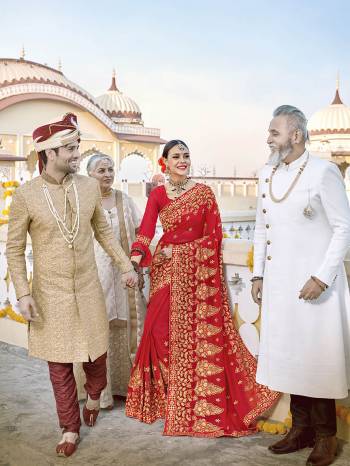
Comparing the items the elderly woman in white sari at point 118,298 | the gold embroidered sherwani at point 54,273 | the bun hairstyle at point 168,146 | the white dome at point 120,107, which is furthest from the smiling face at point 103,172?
the white dome at point 120,107

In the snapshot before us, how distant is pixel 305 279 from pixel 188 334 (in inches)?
35.3

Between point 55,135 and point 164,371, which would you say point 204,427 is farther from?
point 55,135

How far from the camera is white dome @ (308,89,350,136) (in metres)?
34.9

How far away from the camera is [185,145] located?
3613mm

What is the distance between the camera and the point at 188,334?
11.5 ft

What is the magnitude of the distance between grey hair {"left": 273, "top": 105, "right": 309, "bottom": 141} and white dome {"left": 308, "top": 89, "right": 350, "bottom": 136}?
3275 cm

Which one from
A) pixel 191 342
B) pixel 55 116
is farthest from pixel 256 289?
pixel 55 116

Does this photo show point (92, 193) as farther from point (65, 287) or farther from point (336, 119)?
point (336, 119)

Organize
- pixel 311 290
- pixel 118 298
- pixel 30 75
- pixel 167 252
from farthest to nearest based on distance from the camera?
pixel 30 75, pixel 118 298, pixel 167 252, pixel 311 290

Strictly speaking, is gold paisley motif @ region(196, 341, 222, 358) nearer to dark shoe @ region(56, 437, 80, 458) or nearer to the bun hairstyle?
dark shoe @ region(56, 437, 80, 458)

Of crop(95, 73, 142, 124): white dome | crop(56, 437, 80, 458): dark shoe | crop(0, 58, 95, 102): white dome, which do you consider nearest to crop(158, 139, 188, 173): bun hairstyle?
crop(56, 437, 80, 458): dark shoe

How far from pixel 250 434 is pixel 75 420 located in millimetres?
953

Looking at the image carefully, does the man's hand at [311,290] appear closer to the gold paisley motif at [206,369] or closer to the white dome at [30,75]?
the gold paisley motif at [206,369]

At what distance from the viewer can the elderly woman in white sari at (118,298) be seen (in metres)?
3.91
